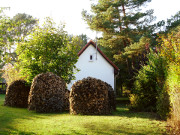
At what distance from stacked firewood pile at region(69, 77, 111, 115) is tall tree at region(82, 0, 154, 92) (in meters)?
13.0

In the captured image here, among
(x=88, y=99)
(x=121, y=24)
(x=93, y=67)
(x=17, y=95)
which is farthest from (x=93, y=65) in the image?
(x=88, y=99)

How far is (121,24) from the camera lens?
26219 mm

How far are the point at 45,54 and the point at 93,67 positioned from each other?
31.5 feet

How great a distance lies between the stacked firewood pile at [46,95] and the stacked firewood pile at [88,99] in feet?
5.09

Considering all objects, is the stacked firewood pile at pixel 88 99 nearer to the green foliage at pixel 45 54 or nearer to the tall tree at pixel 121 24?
the green foliage at pixel 45 54

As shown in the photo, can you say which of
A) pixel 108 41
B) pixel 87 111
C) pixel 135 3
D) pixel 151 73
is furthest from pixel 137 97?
pixel 135 3

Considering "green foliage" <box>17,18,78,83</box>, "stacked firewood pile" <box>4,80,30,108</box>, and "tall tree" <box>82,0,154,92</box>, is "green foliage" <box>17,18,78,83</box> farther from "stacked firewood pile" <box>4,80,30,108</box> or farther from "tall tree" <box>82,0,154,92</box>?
"tall tree" <box>82,0,154,92</box>

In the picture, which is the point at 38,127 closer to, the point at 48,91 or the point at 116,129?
the point at 116,129

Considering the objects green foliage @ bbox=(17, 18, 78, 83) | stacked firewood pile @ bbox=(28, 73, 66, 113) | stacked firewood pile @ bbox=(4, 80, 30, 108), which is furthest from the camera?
stacked firewood pile @ bbox=(4, 80, 30, 108)

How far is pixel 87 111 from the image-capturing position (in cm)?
1205

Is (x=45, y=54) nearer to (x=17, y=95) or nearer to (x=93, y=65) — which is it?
(x=17, y=95)

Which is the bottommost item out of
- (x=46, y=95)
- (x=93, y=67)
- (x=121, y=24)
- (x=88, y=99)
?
(x=88, y=99)

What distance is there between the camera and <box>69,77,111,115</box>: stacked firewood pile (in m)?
12.0

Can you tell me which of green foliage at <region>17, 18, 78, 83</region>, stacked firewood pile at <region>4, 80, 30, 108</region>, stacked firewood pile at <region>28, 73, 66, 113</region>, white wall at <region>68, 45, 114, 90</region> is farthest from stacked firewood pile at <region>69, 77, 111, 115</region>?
white wall at <region>68, 45, 114, 90</region>
